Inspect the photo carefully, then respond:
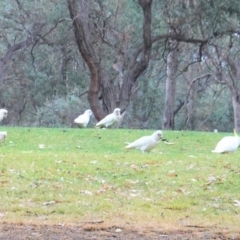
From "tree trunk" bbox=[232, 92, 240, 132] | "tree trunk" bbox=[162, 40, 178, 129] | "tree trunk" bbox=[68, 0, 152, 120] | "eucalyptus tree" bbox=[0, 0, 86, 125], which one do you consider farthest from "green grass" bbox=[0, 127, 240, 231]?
"tree trunk" bbox=[162, 40, 178, 129]

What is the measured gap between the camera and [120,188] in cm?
790

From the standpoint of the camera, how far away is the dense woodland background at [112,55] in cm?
2039

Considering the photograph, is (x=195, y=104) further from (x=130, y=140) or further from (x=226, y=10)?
(x=130, y=140)

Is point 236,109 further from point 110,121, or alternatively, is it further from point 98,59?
point 110,121

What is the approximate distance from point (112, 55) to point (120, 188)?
16.3 meters

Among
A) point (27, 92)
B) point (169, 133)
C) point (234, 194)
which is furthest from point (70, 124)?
point (234, 194)

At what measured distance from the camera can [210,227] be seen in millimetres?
6004

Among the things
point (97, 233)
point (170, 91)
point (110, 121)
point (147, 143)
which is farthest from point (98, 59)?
point (97, 233)

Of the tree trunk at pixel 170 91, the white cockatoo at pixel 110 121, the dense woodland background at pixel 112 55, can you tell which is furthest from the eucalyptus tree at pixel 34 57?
the white cockatoo at pixel 110 121

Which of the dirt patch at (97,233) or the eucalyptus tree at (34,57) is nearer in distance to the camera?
the dirt patch at (97,233)

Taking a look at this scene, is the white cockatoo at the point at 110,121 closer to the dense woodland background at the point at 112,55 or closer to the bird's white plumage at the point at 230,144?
the dense woodland background at the point at 112,55

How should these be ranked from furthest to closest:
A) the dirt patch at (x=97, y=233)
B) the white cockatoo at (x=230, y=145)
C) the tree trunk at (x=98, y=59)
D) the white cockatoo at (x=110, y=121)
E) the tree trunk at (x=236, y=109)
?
1. the tree trunk at (x=236, y=109)
2. the tree trunk at (x=98, y=59)
3. the white cockatoo at (x=110, y=121)
4. the white cockatoo at (x=230, y=145)
5. the dirt patch at (x=97, y=233)

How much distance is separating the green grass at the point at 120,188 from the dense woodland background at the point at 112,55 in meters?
9.26

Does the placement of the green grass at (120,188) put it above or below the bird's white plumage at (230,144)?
below
